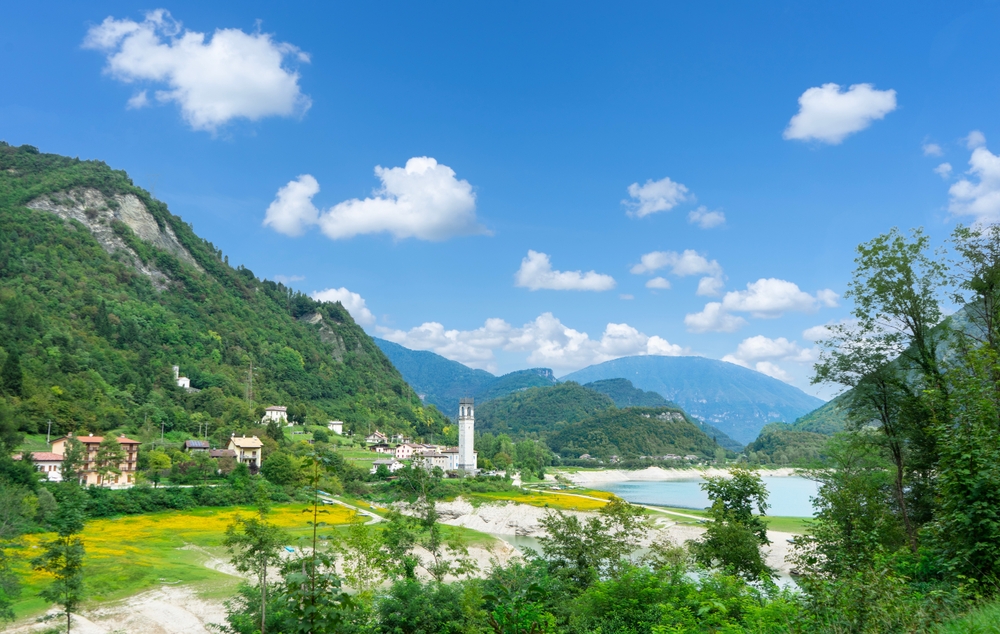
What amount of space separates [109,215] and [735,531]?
15070cm

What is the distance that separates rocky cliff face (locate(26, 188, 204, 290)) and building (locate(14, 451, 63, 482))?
295ft

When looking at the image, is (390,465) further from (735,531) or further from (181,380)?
(735,531)

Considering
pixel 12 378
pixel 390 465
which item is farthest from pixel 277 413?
pixel 12 378

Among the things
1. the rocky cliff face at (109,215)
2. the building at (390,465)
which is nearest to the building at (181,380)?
the building at (390,465)

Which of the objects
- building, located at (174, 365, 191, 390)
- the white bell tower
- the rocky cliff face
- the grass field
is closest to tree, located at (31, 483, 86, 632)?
the grass field

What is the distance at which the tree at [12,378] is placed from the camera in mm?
58781

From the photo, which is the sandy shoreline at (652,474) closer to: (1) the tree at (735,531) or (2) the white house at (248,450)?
(2) the white house at (248,450)

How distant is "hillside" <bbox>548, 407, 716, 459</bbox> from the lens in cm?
16262

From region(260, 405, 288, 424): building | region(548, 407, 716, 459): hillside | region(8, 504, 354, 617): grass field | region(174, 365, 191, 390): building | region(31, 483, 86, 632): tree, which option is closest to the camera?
region(31, 483, 86, 632): tree

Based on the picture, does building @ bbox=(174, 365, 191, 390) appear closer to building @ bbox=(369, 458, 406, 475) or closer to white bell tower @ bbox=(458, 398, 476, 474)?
building @ bbox=(369, 458, 406, 475)

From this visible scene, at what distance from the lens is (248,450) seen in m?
66.6

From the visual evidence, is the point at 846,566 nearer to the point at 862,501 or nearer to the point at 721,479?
the point at 862,501

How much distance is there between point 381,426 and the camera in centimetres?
12138

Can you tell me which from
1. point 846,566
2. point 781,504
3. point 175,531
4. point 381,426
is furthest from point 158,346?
point 846,566
